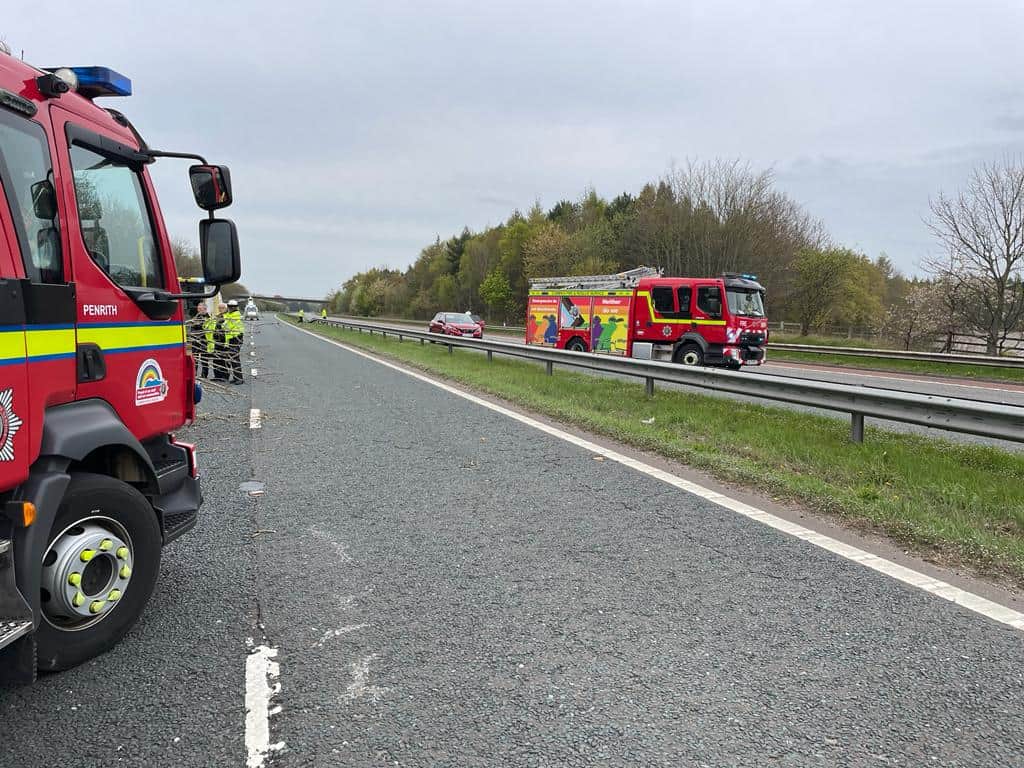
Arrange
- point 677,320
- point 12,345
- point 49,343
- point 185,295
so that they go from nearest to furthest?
point 12,345, point 49,343, point 185,295, point 677,320

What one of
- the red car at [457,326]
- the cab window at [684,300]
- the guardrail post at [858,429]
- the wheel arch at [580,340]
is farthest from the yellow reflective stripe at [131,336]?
the red car at [457,326]

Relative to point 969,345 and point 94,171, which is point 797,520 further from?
Result: point 969,345

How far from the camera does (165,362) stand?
347cm

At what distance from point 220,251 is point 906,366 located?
74.5 feet

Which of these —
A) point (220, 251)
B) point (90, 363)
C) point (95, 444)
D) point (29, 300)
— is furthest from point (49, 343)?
point (220, 251)

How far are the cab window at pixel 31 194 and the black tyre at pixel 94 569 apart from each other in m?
0.89

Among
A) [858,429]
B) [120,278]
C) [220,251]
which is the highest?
[220,251]

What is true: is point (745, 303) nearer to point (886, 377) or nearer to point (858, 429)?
point (886, 377)

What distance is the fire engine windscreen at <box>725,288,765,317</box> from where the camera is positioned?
1641 centimetres

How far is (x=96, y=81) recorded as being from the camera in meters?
3.20

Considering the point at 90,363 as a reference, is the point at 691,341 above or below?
below

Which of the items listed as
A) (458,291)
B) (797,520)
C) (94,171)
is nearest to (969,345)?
(797,520)

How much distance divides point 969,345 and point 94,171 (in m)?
29.5

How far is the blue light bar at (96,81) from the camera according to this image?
3193 millimetres
